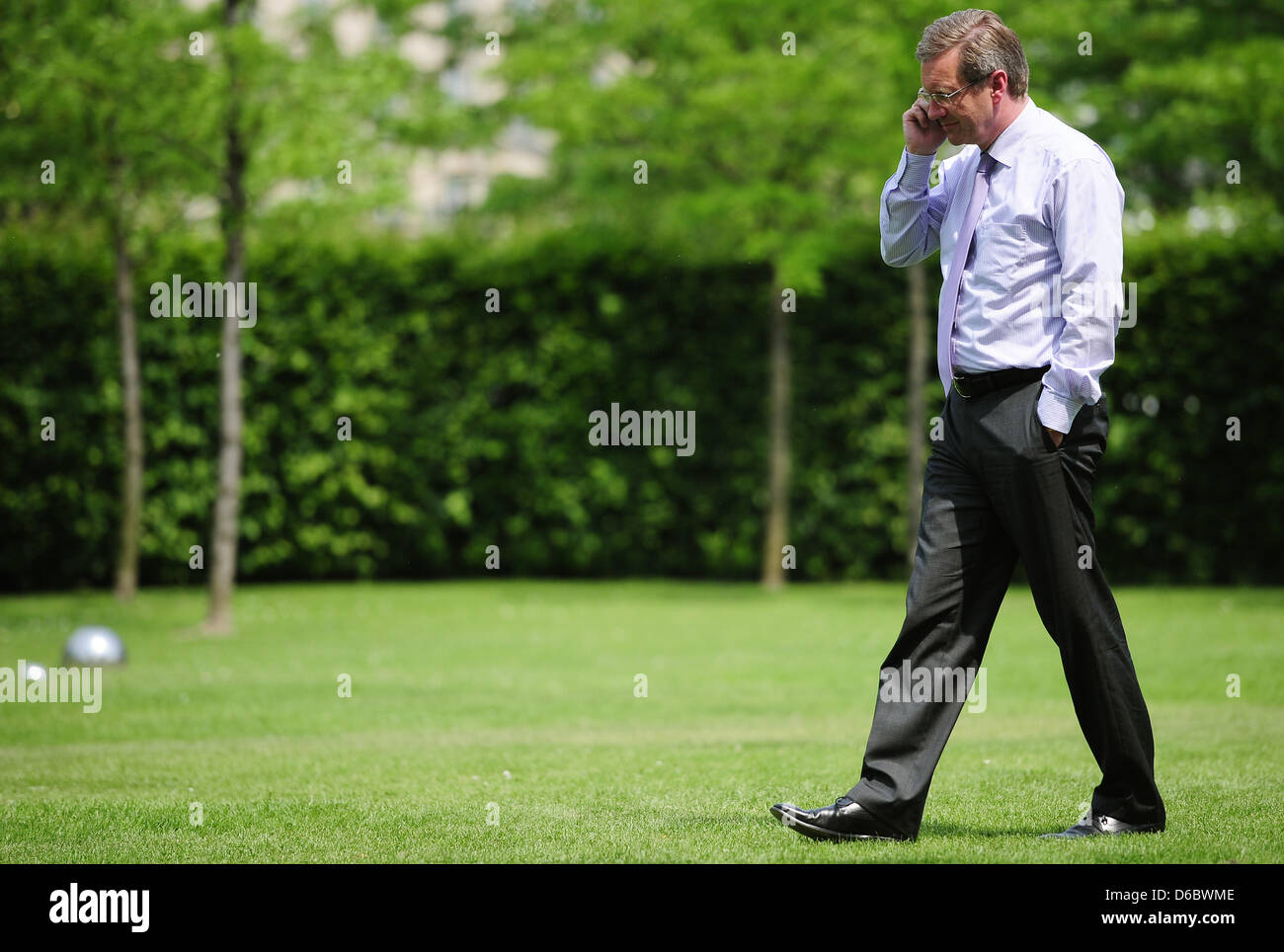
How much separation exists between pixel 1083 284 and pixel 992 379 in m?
0.41

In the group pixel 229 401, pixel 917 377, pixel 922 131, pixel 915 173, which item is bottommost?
pixel 229 401

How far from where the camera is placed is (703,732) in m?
7.38

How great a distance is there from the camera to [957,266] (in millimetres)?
4598

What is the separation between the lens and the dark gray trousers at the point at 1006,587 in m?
4.46

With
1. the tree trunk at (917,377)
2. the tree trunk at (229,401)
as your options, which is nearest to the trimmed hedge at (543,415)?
the tree trunk at (917,377)

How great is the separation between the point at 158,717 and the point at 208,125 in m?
5.55

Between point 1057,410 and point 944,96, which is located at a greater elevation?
point 944,96

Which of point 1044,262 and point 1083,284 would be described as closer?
point 1083,284

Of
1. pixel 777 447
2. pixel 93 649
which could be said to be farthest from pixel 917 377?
pixel 93 649

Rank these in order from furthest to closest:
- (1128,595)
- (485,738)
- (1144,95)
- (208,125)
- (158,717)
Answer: (1144,95) → (1128,595) → (208,125) → (158,717) → (485,738)

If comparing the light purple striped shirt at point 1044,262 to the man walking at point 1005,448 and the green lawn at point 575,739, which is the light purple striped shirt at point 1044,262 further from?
the green lawn at point 575,739

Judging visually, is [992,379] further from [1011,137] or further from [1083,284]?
[1011,137]

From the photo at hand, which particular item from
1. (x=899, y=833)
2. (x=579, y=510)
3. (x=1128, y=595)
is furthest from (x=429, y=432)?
(x=899, y=833)
